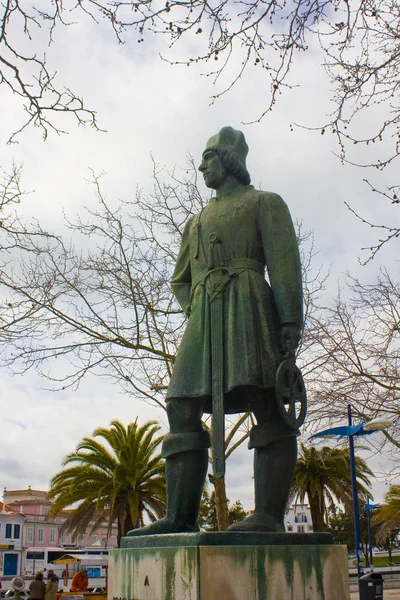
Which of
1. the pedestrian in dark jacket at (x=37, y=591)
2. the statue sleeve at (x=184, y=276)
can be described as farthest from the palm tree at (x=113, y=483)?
the statue sleeve at (x=184, y=276)

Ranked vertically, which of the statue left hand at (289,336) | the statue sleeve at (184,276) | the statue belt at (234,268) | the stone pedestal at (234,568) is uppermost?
the statue sleeve at (184,276)

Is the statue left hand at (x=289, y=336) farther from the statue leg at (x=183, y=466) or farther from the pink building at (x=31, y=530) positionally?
the pink building at (x=31, y=530)

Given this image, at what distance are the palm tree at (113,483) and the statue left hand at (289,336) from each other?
60.1 ft

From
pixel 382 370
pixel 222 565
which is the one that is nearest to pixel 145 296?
pixel 382 370

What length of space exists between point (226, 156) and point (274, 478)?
204cm

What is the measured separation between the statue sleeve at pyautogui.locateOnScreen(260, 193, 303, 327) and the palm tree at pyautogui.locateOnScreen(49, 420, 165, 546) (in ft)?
60.0

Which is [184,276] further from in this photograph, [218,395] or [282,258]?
[218,395]

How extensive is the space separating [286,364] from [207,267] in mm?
843

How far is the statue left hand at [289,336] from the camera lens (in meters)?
3.96

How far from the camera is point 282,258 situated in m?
4.12

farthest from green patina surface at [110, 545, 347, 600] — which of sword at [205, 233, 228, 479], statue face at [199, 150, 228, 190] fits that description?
statue face at [199, 150, 228, 190]

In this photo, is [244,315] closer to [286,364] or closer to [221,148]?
[286,364]

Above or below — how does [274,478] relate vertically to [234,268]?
Answer: below

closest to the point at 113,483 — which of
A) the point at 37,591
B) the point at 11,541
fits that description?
the point at 37,591
